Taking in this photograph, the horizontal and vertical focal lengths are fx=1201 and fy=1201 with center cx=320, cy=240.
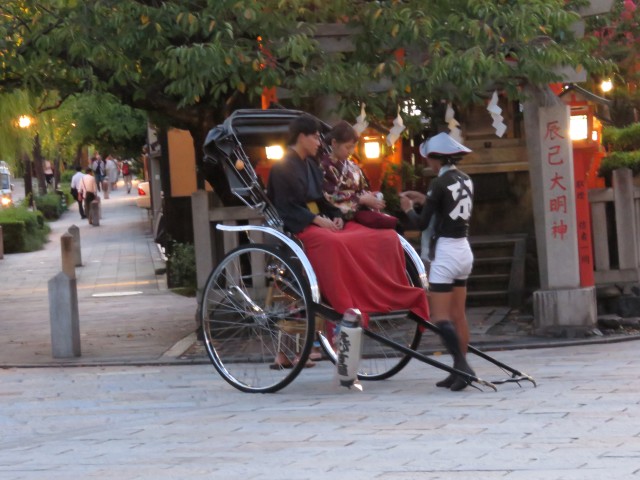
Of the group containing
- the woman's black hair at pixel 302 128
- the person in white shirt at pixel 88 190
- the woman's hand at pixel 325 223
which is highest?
the person in white shirt at pixel 88 190

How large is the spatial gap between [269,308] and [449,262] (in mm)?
1440

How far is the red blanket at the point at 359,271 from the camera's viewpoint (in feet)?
26.5

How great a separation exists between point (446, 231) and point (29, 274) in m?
16.2

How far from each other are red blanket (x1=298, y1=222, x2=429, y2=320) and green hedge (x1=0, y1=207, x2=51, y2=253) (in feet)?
70.1

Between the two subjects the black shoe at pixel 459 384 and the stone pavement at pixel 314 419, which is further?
the black shoe at pixel 459 384

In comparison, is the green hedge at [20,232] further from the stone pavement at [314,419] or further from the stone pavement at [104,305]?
the stone pavement at [314,419]

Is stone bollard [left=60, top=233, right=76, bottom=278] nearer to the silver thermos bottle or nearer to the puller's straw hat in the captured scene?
the silver thermos bottle

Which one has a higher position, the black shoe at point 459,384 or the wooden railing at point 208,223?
the wooden railing at point 208,223

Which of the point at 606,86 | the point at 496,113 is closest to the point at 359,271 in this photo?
the point at 496,113

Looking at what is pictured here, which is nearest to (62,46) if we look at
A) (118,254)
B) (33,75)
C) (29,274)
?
(33,75)

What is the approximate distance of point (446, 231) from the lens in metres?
8.23

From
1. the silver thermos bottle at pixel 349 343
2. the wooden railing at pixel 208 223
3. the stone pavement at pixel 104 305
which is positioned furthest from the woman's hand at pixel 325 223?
the wooden railing at pixel 208 223

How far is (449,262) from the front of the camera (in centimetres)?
819

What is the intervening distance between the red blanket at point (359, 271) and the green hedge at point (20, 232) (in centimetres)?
2136
